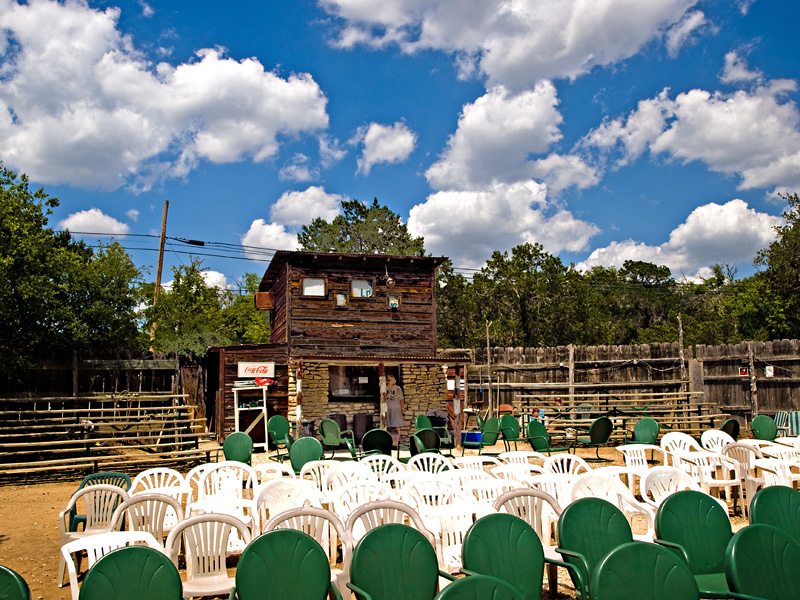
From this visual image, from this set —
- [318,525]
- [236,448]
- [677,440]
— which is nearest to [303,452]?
[236,448]

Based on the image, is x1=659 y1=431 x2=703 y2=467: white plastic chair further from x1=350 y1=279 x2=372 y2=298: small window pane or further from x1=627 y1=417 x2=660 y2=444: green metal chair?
x1=350 y1=279 x2=372 y2=298: small window pane

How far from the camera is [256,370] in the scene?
1761 centimetres

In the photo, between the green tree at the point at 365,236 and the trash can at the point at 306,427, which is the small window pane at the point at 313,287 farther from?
the green tree at the point at 365,236

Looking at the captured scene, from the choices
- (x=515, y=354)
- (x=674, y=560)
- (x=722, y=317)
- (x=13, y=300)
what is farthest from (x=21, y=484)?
A: (x=722, y=317)

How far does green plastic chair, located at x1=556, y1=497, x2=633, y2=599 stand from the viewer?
4.19 metres

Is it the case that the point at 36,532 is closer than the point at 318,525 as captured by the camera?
No

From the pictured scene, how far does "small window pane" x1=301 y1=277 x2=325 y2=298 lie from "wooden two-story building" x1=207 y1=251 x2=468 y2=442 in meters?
0.03

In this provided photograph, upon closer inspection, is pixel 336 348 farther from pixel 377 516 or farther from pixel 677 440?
pixel 377 516

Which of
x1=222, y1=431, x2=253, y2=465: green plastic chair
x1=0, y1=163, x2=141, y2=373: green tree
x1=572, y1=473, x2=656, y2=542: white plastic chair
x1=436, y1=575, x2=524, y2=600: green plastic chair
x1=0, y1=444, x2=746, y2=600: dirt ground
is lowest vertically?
x1=0, y1=444, x2=746, y2=600: dirt ground

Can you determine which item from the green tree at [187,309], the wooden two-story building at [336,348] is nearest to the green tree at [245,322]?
the green tree at [187,309]

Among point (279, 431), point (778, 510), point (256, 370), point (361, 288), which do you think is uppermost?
point (361, 288)

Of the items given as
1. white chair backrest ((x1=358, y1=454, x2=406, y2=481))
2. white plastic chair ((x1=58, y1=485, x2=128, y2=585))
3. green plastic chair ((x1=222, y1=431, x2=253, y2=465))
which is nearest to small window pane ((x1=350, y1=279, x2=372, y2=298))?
green plastic chair ((x1=222, y1=431, x2=253, y2=465))

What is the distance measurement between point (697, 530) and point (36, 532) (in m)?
7.77

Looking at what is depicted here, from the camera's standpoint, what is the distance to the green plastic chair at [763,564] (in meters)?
3.43
